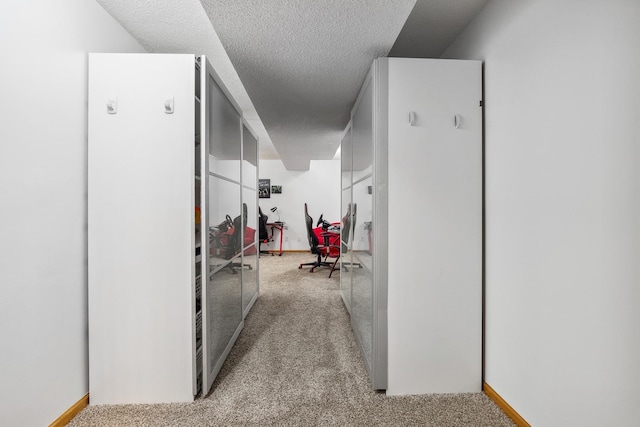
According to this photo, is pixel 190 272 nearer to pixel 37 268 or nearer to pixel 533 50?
pixel 37 268

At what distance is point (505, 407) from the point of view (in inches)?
60.2

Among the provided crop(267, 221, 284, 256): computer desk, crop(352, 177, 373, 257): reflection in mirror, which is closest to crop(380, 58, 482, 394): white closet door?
crop(352, 177, 373, 257): reflection in mirror

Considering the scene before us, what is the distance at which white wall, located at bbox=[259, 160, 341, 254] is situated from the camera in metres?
7.26

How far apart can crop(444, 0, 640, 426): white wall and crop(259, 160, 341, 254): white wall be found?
565 centimetres

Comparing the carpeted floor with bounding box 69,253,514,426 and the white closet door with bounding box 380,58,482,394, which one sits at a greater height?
the white closet door with bounding box 380,58,482,394

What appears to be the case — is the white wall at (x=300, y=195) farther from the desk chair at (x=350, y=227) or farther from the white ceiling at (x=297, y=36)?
the white ceiling at (x=297, y=36)

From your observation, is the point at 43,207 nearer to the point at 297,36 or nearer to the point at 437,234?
the point at 297,36

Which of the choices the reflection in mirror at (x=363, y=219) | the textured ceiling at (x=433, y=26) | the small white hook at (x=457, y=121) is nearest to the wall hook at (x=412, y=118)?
the small white hook at (x=457, y=121)

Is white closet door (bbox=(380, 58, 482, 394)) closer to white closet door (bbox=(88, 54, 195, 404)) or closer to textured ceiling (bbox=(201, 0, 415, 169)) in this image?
textured ceiling (bbox=(201, 0, 415, 169))

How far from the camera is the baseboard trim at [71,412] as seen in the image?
55.8 inches

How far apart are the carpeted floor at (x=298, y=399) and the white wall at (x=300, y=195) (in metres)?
4.63

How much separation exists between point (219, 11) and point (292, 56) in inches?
21.4

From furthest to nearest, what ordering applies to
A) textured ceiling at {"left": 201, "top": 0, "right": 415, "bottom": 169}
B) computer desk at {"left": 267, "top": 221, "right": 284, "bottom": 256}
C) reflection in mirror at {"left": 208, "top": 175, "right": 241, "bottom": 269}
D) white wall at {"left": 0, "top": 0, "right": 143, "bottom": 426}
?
computer desk at {"left": 267, "top": 221, "right": 284, "bottom": 256} → reflection in mirror at {"left": 208, "top": 175, "right": 241, "bottom": 269} → textured ceiling at {"left": 201, "top": 0, "right": 415, "bottom": 169} → white wall at {"left": 0, "top": 0, "right": 143, "bottom": 426}

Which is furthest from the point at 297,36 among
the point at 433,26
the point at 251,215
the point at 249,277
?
the point at 249,277
